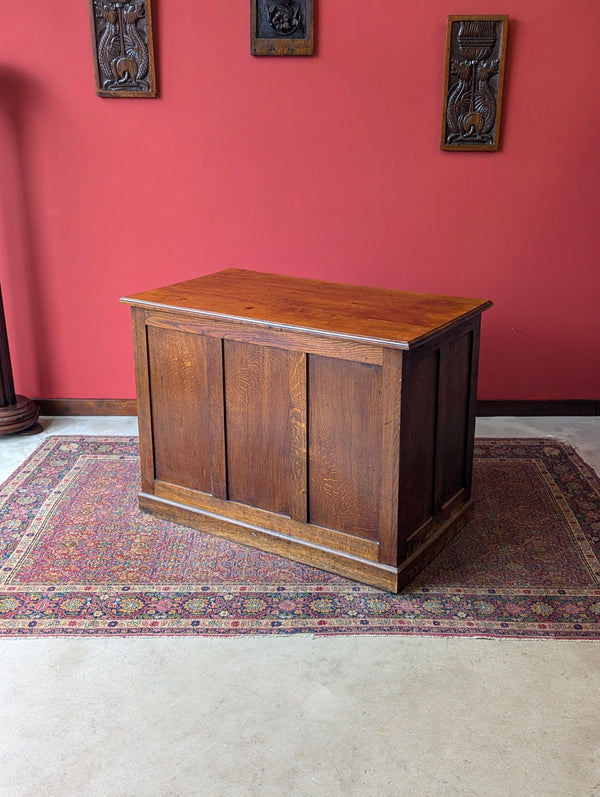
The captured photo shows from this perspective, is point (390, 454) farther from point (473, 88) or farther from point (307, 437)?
point (473, 88)

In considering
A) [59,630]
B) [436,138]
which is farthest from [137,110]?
[59,630]

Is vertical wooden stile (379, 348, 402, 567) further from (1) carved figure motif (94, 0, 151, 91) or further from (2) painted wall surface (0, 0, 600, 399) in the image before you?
(1) carved figure motif (94, 0, 151, 91)

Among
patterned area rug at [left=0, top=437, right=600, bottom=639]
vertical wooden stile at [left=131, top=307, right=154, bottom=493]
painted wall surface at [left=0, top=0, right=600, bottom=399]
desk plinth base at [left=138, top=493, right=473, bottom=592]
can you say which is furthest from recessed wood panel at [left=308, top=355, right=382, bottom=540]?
painted wall surface at [left=0, top=0, right=600, bottom=399]

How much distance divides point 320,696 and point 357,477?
780mm

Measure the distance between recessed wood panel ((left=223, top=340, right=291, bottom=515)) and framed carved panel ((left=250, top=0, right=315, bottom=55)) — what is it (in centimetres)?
180

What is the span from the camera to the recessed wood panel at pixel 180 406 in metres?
3.26

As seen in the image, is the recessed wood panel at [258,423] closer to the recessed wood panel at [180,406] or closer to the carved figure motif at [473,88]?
the recessed wood panel at [180,406]

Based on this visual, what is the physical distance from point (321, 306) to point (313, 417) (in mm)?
435

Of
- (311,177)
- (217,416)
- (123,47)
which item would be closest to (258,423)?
(217,416)

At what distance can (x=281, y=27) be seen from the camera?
4.11m

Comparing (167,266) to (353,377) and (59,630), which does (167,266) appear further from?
(59,630)

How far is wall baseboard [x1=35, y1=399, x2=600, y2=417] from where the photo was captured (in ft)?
15.1

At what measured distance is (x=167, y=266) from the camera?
14.7 ft

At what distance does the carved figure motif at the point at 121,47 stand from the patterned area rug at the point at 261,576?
197cm
